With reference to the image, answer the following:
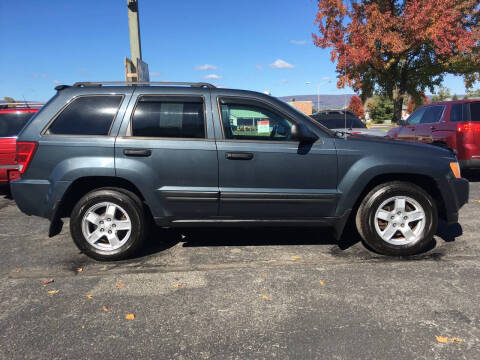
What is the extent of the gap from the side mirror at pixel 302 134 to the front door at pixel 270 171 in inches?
2.1

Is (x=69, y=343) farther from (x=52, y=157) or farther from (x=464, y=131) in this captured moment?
(x=464, y=131)

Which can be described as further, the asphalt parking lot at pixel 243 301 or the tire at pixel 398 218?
the tire at pixel 398 218

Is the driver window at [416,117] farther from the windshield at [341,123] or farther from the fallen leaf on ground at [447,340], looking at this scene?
the fallen leaf on ground at [447,340]

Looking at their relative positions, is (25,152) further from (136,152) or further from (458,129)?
(458,129)

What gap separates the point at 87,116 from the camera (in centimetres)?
362

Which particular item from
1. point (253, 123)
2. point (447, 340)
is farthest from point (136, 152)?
point (447, 340)

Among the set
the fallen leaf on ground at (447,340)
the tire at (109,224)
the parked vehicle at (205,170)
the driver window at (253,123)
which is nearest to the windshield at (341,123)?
the parked vehicle at (205,170)

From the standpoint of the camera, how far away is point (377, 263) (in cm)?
359

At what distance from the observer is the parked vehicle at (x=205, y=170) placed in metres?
3.54

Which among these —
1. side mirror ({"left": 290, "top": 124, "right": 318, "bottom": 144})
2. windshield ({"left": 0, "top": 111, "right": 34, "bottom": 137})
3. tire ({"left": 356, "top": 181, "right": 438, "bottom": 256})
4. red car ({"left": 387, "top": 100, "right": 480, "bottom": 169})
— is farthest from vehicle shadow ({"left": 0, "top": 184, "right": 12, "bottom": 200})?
red car ({"left": 387, "top": 100, "right": 480, "bottom": 169})

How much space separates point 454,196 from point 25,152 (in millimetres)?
4547

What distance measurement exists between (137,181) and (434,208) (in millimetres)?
3159

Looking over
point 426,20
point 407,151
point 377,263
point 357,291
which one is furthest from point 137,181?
point 426,20

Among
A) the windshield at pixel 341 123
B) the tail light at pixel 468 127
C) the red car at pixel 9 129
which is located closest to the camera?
the red car at pixel 9 129
